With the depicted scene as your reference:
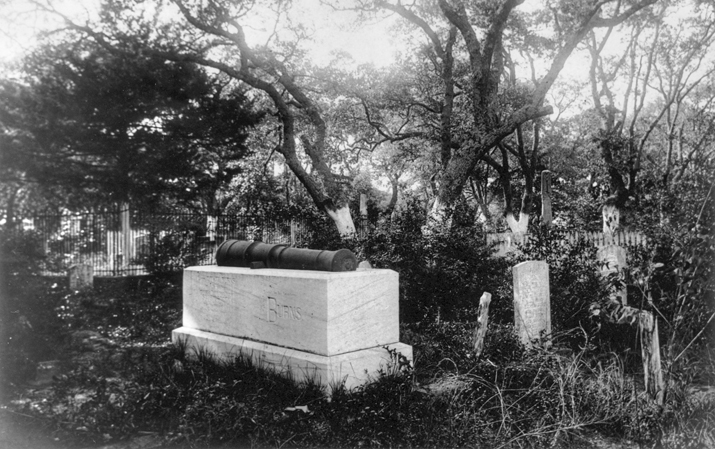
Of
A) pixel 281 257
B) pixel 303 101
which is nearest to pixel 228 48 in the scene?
pixel 303 101

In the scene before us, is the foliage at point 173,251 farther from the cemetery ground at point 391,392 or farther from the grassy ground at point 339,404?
the grassy ground at point 339,404

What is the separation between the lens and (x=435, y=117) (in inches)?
792

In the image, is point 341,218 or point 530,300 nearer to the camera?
point 530,300

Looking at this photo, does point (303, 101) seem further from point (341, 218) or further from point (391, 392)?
point (391, 392)

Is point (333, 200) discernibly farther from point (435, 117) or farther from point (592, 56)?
point (592, 56)

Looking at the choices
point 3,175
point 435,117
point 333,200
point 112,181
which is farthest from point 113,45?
point 435,117

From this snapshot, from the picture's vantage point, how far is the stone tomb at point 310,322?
4.71 metres

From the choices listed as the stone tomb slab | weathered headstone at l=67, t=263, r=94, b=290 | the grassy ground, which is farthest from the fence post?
the stone tomb slab

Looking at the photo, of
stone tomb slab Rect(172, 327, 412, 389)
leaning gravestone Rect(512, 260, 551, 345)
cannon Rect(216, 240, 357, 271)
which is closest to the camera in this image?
stone tomb slab Rect(172, 327, 412, 389)

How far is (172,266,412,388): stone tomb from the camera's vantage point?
15.4 feet

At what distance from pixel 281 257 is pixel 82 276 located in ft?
24.0

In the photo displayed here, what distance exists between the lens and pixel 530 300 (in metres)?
5.77

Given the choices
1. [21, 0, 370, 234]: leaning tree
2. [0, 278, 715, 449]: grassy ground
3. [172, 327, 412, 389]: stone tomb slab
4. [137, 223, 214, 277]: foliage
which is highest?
[21, 0, 370, 234]: leaning tree

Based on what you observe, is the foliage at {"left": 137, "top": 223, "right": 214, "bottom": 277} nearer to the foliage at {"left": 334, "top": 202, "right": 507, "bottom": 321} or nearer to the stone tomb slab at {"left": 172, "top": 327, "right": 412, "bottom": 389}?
the foliage at {"left": 334, "top": 202, "right": 507, "bottom": 321}
